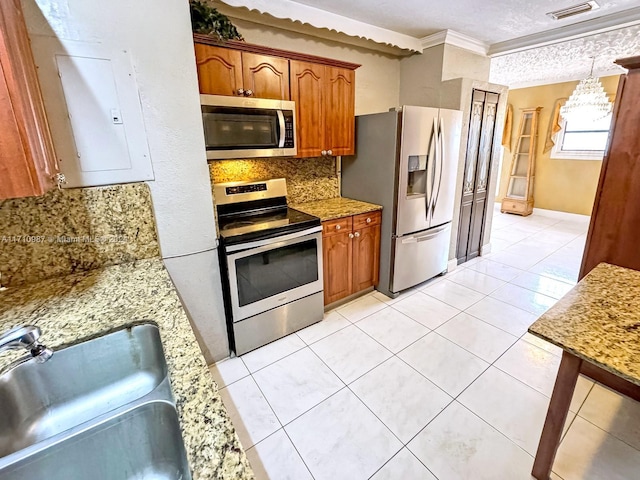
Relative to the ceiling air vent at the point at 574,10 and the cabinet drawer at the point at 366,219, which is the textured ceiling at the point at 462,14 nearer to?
the ceiling air vent at the point at 574,10

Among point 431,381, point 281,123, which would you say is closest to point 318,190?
point 281,123

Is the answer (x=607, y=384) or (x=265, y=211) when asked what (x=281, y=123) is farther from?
(x=607, y=384)

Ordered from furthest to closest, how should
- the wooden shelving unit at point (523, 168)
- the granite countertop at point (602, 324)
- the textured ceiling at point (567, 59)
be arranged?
1. the wooden shelving unit at point (523, 168)
2. the textured ceiling at point (567, 59)
3. the granite countertop at point (602, 324)

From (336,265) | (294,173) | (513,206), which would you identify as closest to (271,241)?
(336,265)

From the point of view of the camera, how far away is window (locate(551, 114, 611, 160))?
5.07 m

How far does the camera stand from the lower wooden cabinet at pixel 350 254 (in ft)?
8.39

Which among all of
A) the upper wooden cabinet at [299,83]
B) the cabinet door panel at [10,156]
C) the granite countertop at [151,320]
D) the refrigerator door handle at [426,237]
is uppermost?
the upper wooden cabinet at [299,83]

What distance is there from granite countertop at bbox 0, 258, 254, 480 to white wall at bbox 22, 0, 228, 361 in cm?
26

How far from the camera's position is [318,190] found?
10.1ft

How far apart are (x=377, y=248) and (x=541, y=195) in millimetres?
4878

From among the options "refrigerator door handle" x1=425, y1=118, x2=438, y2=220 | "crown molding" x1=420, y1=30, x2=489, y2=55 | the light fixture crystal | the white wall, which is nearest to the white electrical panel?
the white wall

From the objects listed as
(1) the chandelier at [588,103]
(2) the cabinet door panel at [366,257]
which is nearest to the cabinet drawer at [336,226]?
(2) the cabinet door panel at [366,257]

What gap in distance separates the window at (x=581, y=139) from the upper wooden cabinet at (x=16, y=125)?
667cm

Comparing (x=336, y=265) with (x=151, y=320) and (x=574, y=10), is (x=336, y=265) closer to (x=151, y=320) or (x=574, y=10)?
(x=151, y=320)
